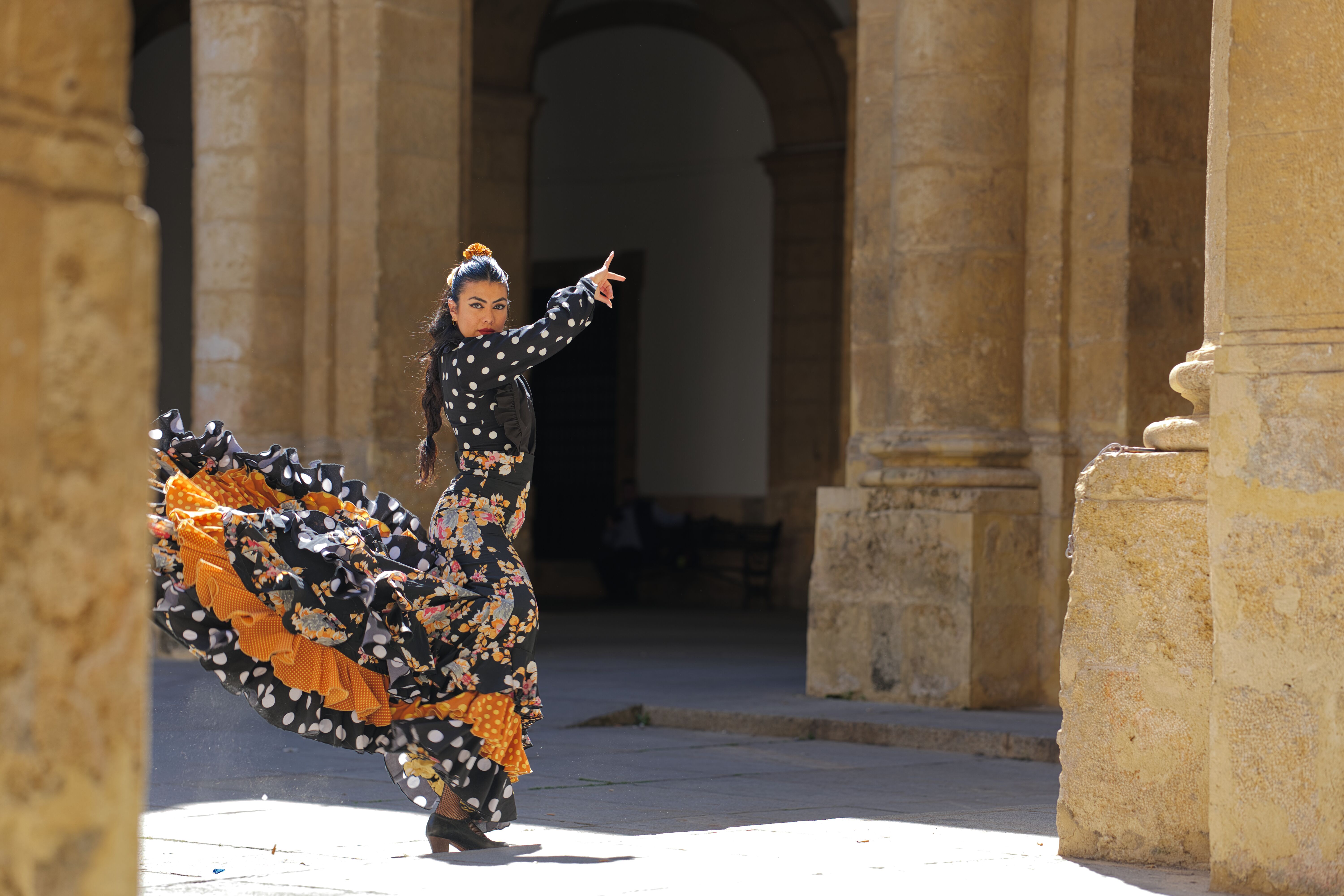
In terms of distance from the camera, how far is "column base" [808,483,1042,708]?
9305 millimetres

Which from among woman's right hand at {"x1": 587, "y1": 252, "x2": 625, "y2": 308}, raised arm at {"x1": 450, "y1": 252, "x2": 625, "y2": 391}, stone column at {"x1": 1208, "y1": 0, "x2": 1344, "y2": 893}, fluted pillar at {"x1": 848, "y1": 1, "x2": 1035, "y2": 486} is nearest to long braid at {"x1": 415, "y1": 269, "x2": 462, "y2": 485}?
raised arm at {"x1": 450, "y1": 252, "x2": 625, "y2": 391}

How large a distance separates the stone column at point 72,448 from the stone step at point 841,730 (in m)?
6.14

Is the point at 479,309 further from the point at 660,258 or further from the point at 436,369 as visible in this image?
the point at 660,258

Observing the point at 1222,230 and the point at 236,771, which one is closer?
the point at 1222,230

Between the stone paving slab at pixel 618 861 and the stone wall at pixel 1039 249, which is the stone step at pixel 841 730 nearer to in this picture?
the stone wall at pixel 1039 249

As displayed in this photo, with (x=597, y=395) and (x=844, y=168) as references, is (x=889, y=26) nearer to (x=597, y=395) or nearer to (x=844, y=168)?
(x=844, y=168)

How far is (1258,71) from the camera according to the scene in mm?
4555

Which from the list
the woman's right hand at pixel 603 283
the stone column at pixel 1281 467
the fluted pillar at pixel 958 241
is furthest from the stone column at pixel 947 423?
the stone column at pixel 1281 467

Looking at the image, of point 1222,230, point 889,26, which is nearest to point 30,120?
point 1222,230

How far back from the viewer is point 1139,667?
16.7ft

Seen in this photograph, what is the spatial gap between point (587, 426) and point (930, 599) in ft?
38.2

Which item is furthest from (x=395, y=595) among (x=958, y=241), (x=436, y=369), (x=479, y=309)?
(x=958, y=241)

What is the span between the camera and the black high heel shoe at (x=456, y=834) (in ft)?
17.5

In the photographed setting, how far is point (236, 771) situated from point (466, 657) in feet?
6.56
